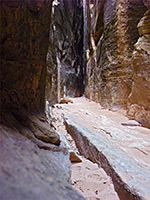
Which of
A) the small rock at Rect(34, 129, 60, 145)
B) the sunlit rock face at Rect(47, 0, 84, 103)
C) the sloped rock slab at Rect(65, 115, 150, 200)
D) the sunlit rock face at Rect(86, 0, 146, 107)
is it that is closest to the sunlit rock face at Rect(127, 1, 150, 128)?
the sunlit rock face at Rect(86, 0, 146, 107)

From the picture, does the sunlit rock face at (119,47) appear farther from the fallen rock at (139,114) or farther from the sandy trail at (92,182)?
the sandy trail at (92,182)

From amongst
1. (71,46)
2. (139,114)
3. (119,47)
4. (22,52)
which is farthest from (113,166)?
(71,46)

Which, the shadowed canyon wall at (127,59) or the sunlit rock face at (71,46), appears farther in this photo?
the sunlit rock face at (71,46)

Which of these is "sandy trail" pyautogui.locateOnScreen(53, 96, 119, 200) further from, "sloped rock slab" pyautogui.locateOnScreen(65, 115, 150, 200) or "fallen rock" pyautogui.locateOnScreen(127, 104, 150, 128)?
"fallen rock" pyautogui.locateOnScreen(127, 104, 150, 128)

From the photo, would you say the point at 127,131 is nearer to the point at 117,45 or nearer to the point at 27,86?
the point at 27,86

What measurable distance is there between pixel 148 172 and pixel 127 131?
1721 mm

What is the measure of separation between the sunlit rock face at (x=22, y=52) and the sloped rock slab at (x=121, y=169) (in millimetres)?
1177

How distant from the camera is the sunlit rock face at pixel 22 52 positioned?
1207 mm

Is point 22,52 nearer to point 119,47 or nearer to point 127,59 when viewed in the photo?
point 127,59

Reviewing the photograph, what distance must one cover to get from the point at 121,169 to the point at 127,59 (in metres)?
4.18

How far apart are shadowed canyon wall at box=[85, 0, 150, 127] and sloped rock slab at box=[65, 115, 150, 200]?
1.80 meters

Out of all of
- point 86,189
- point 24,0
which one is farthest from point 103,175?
point 24,0

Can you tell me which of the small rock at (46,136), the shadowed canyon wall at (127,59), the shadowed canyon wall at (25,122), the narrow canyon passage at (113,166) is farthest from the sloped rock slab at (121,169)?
the shadowed canyon wall at (127,59)

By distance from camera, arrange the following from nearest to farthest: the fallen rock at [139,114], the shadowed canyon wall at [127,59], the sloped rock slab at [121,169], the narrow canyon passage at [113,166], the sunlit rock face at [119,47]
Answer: the sloped rock slab at [121,169] → the narrow canyon passage at [113,166] → the fallen rock at [139,114] → the shadowed canyon wall at [127,59] → the sunlit rock face at [119,47]
